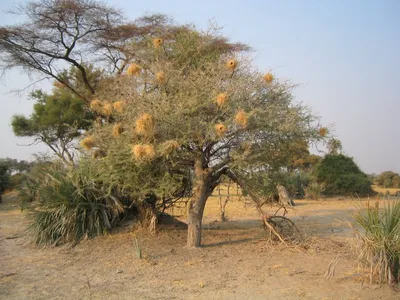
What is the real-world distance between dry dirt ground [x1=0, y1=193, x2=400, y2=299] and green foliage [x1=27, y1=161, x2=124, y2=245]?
1.37 feet

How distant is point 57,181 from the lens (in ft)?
36.6

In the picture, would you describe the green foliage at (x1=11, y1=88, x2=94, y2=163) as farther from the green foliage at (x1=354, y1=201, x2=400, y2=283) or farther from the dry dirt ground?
the green foliage at (x1=354, y1=201, x2=400, y2=283)

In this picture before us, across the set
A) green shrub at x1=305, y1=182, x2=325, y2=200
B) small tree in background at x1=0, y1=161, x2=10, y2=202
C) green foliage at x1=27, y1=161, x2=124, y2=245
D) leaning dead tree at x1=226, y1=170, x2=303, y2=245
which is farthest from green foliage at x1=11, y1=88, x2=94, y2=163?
green shrub at x1=305, y1=182, x2=325, y2=200

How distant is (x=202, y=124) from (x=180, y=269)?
3.04m

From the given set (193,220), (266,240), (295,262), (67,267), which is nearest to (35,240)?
(67,267)

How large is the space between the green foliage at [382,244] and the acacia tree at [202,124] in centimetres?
291

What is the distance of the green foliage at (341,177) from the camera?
27.8 metres

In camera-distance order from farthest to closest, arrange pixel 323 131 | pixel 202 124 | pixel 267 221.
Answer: pixel 267 221 < pixel 323 131 < pixel 202 124

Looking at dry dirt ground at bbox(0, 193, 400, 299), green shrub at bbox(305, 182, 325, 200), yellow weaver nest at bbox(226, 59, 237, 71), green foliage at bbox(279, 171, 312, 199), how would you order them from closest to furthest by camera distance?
dry dirt ground at bbox(0, 193, 400, 299)
yellow weaver nest at bbox(226, 59, 237, 71)
green shrub at bbox(305, 182, 325, 200)
green foliage at bbox(279, 171, 312, 199)

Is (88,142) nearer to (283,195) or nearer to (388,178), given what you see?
(283,195)

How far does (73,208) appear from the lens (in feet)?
35.5

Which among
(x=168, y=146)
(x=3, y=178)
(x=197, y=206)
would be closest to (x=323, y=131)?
(x=197, y=206)

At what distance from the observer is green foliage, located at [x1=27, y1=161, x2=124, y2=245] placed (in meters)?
10.7

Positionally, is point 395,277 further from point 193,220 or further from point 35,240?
point 35,240
